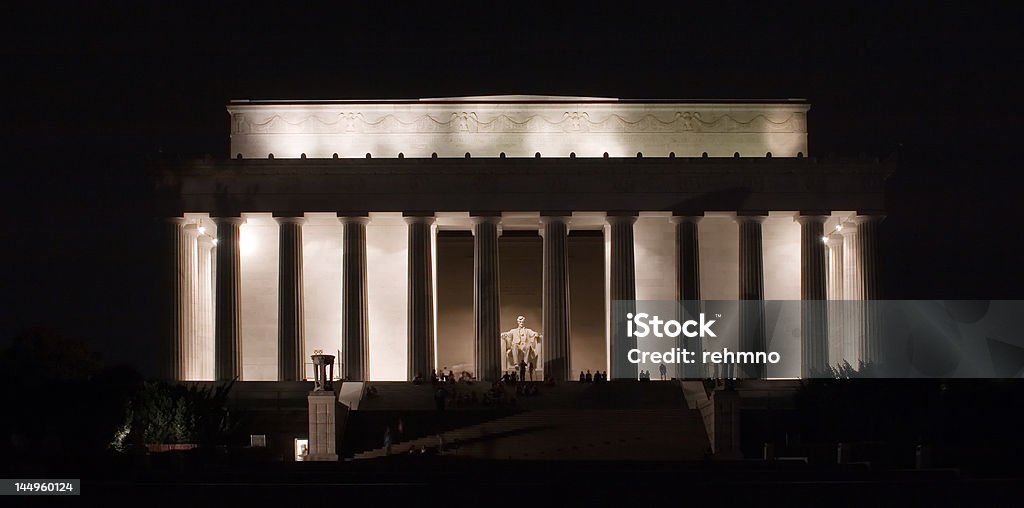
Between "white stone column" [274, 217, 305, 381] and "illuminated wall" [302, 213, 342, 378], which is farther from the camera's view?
"illuminated wall" [302, 213, 342, 378]

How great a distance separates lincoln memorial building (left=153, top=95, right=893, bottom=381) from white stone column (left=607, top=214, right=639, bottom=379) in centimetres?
11

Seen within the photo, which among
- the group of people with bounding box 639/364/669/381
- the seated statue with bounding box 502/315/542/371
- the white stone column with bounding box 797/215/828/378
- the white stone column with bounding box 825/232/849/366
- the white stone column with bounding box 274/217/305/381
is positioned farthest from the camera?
the seated statue with bounding box 502/315/542/371

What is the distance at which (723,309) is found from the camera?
82.2 m

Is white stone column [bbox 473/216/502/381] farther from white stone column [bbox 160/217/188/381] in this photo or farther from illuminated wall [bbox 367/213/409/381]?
white stone column [bbox 160/217/188/381]

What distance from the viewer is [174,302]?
7800 centimetres

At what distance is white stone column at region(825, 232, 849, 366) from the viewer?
259 feet

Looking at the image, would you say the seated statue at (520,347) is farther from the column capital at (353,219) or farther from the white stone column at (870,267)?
the white stone column at (870,267)

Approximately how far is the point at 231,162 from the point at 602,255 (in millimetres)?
20979

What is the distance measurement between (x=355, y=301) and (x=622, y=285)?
13.0m

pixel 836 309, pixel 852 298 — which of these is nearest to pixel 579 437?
pixel 836 309

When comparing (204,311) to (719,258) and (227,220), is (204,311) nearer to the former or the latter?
(227,220)

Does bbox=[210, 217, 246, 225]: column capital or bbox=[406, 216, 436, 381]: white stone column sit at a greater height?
bbox=[210, 217, 246, 225]: column capital

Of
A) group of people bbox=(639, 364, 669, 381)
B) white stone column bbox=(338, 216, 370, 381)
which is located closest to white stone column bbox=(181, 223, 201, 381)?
white stone column bbox=(338, 216, 370, 381)

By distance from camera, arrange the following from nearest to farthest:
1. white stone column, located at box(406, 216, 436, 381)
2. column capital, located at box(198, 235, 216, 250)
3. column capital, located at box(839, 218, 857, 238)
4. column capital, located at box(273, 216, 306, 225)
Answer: white stone column, located at box(406, 216, 436, 381)
column capital, located at box(273, 216, 306, 225)
column capital, located at box(839, 218, 857, 238)
column capital, located at box(198, 235, 216, 250)
